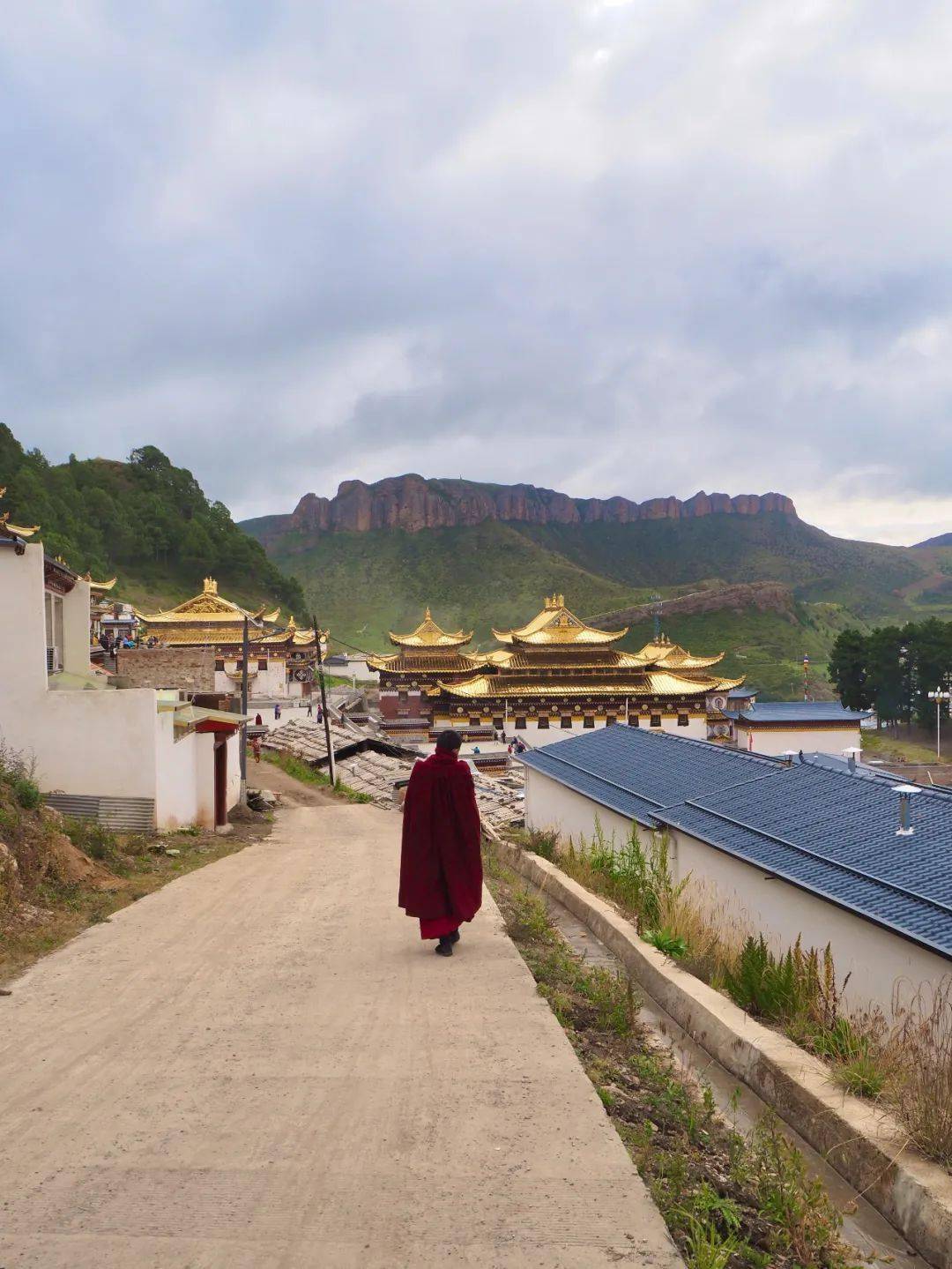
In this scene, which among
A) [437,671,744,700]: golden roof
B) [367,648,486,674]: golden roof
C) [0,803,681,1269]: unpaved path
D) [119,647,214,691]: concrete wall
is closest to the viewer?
[0,803,681,1269]: unpaved path

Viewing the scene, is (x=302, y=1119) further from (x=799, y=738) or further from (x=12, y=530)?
(x=799, y=738)

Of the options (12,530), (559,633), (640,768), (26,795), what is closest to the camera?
(26,795)

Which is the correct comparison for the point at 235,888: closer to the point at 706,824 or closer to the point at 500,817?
the point at 706,824

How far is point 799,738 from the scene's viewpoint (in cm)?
4934

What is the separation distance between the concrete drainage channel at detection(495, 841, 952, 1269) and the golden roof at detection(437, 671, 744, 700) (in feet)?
120

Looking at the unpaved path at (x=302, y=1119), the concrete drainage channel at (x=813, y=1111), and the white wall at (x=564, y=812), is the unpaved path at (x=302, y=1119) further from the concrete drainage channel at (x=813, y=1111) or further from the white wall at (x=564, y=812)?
the white wall at (x=564, y=812)

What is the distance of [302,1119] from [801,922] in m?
5.29

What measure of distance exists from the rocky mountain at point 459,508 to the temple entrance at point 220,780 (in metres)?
140

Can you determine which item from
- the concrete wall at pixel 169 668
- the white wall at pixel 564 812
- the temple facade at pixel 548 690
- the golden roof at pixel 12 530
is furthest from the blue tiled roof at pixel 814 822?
the temple facade at pixel 548 690

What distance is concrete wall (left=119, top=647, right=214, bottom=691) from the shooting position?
2191 cm

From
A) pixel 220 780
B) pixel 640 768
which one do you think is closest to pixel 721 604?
pixel 220 780

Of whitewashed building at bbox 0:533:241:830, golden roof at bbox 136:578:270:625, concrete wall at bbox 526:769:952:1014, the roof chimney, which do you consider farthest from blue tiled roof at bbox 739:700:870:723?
the roof chimney

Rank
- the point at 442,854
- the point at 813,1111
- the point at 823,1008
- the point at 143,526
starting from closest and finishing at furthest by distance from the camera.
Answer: the point at 813,1111 → the point at 823,1008 → the point at 442,854 → the point at 143,526

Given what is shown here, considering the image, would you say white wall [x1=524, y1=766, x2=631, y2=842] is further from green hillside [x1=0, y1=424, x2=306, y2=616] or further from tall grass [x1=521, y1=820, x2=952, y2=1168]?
green hillside [x1=0, y1=424, x2=306, y2=616]
